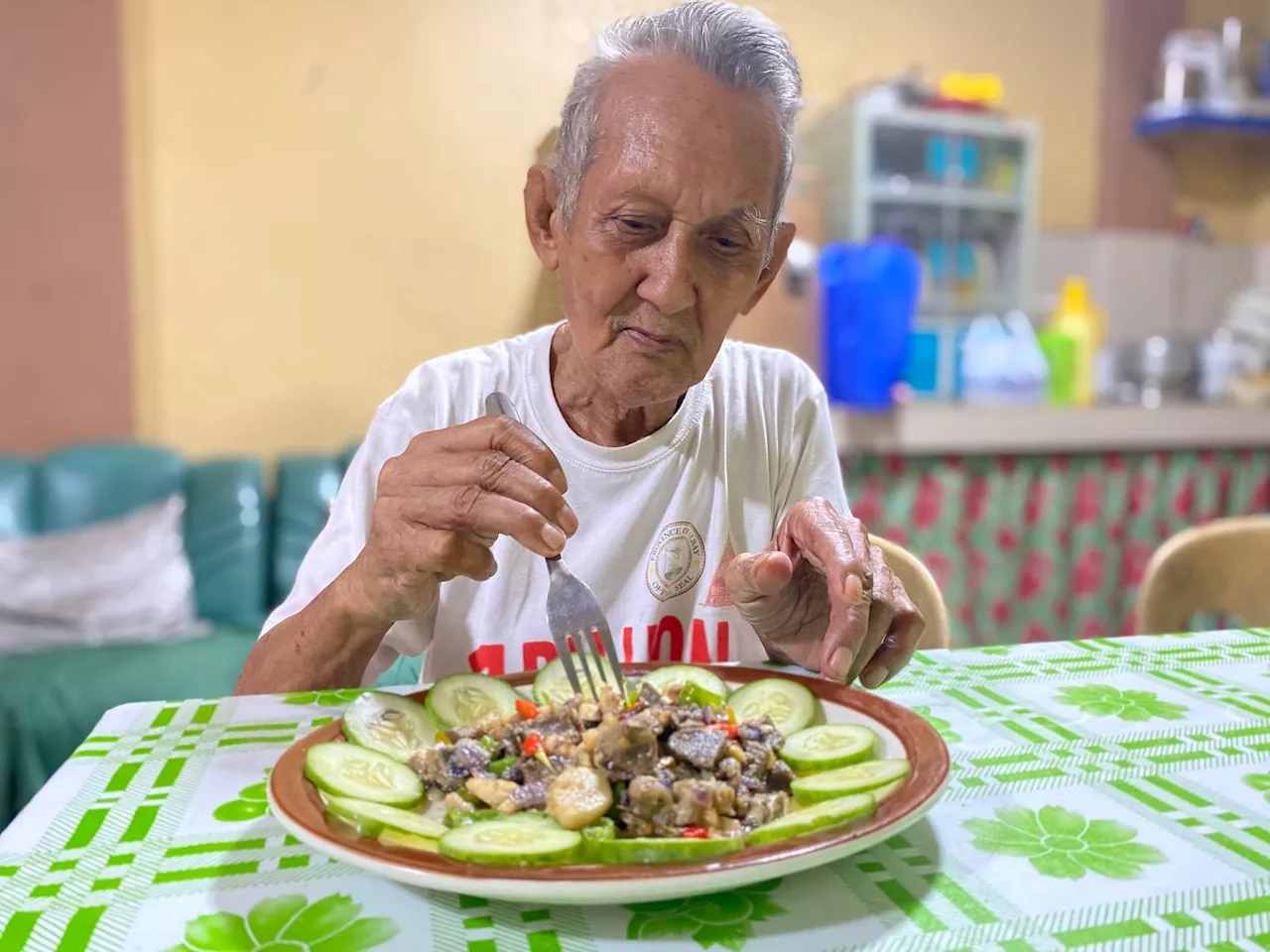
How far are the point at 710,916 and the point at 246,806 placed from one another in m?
0.34

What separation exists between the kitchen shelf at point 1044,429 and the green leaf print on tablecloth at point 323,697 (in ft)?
5.45

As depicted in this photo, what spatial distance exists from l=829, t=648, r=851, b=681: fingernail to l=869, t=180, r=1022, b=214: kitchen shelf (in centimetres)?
252

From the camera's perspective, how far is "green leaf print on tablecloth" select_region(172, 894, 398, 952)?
496 mm

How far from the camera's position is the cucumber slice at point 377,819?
54 cm

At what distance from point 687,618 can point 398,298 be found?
1.86m

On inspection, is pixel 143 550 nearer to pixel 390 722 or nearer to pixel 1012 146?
pixel 390 722

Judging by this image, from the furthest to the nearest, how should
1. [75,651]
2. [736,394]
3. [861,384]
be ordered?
[861,384], [75,651], [736,394]

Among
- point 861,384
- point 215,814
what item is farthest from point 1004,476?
point 215,814

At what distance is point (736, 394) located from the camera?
1.14m

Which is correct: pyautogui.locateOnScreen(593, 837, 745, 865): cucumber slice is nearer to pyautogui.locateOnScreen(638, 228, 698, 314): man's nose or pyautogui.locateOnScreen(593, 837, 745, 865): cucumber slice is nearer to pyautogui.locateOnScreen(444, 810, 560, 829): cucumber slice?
pyautogui.locateOnScreen(444, 810, 560, 829): cucumber slice

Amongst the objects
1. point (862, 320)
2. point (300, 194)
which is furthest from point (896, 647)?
point (300, 194)

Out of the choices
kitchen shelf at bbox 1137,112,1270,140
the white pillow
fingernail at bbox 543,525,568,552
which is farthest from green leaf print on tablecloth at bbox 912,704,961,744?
kitchen shelf at bbox 1137,112,1270,140

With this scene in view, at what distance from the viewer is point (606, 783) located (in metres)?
0.59

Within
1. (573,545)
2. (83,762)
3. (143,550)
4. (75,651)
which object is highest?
(573,545)
